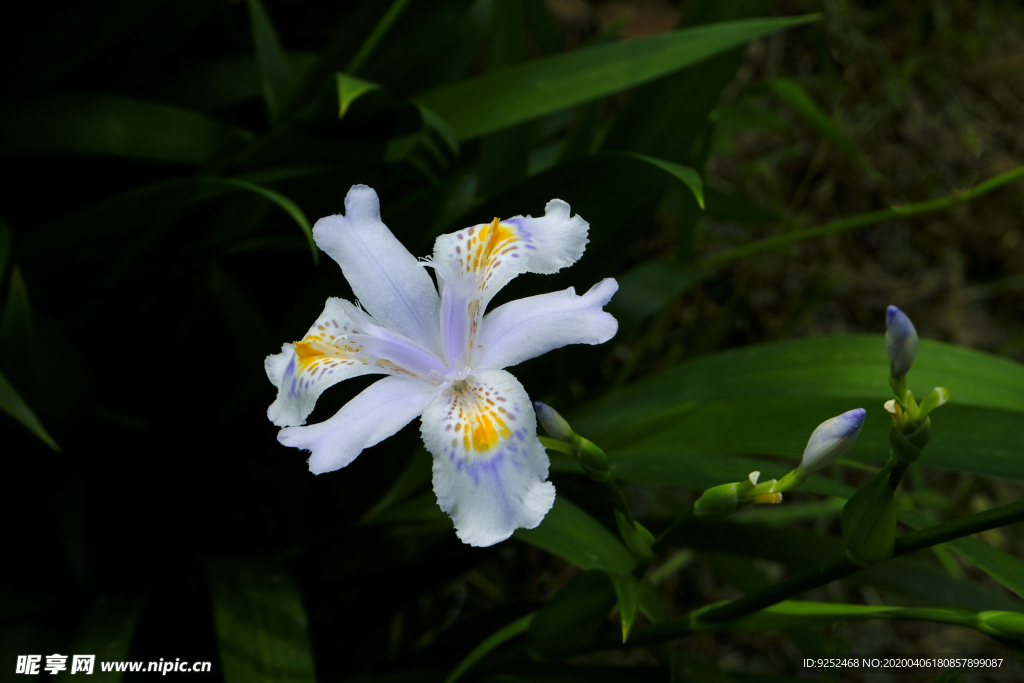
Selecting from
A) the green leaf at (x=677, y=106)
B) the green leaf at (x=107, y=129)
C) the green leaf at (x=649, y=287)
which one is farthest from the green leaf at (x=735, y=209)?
the green leaf at (x=107, y=129)

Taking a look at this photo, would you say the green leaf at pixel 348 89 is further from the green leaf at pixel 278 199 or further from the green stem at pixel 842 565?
the green stem at pixel 842 565

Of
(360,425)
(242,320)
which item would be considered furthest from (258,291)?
(360,425)

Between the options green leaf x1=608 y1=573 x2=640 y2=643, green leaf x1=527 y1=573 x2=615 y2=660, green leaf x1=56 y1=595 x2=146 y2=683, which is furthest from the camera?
green leaf x1=56 y1=595 x2=146 y2=683

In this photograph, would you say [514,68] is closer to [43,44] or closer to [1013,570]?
[43,44]

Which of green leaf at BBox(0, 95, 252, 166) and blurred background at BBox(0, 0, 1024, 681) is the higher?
green leaf at BBox(0, 95, 252, 166)

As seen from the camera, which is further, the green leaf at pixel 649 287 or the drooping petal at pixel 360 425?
the green leaf at pixel 649 287

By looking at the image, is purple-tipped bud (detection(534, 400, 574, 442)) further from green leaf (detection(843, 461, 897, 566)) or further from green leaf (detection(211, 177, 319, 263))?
green leaf (detection(211, 177, 319, 263))

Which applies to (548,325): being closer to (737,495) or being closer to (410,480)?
(737,495)

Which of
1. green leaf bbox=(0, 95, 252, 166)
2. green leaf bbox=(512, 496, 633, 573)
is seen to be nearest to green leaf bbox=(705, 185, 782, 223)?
green leaf bbox=(512, 496, 633, 573)

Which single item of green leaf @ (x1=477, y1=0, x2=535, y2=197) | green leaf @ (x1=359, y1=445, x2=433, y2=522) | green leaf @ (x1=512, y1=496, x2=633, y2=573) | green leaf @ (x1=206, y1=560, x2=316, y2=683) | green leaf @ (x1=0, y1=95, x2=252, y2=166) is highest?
green leaf @ (x1=0, y1=95, x2=252, y2=166)
